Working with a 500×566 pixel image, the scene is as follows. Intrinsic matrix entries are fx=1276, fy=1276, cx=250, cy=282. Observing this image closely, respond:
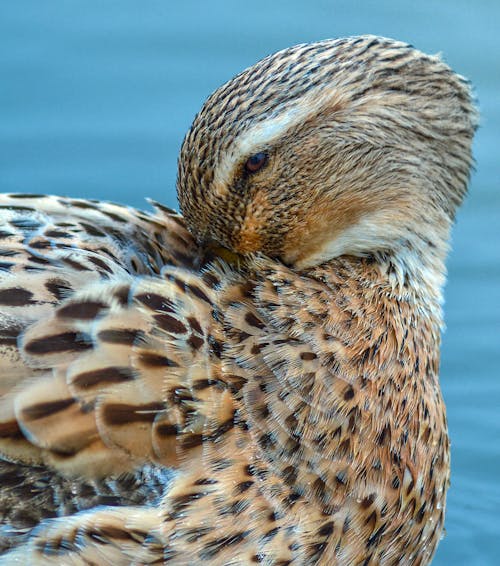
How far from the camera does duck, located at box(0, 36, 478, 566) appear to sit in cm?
316

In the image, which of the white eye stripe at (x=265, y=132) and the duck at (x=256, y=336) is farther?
the white eye stripe at (x=265, y=132)

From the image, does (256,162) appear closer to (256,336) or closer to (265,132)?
(265,132)

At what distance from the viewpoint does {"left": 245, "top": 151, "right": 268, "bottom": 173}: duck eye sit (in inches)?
134

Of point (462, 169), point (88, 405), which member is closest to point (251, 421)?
point (88, 405)

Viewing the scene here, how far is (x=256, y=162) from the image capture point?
342 centimetres

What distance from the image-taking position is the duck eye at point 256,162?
339cm

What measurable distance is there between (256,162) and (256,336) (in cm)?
47

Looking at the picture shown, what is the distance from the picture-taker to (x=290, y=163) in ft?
11.4

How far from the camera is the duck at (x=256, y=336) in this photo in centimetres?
316

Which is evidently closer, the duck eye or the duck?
the duck

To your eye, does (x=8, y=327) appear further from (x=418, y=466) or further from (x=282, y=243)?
(x=418, y=466)

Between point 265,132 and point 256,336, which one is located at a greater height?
point 265,132

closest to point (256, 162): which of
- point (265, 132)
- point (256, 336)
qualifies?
point (265, 132)

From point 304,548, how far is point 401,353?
0.64 m
